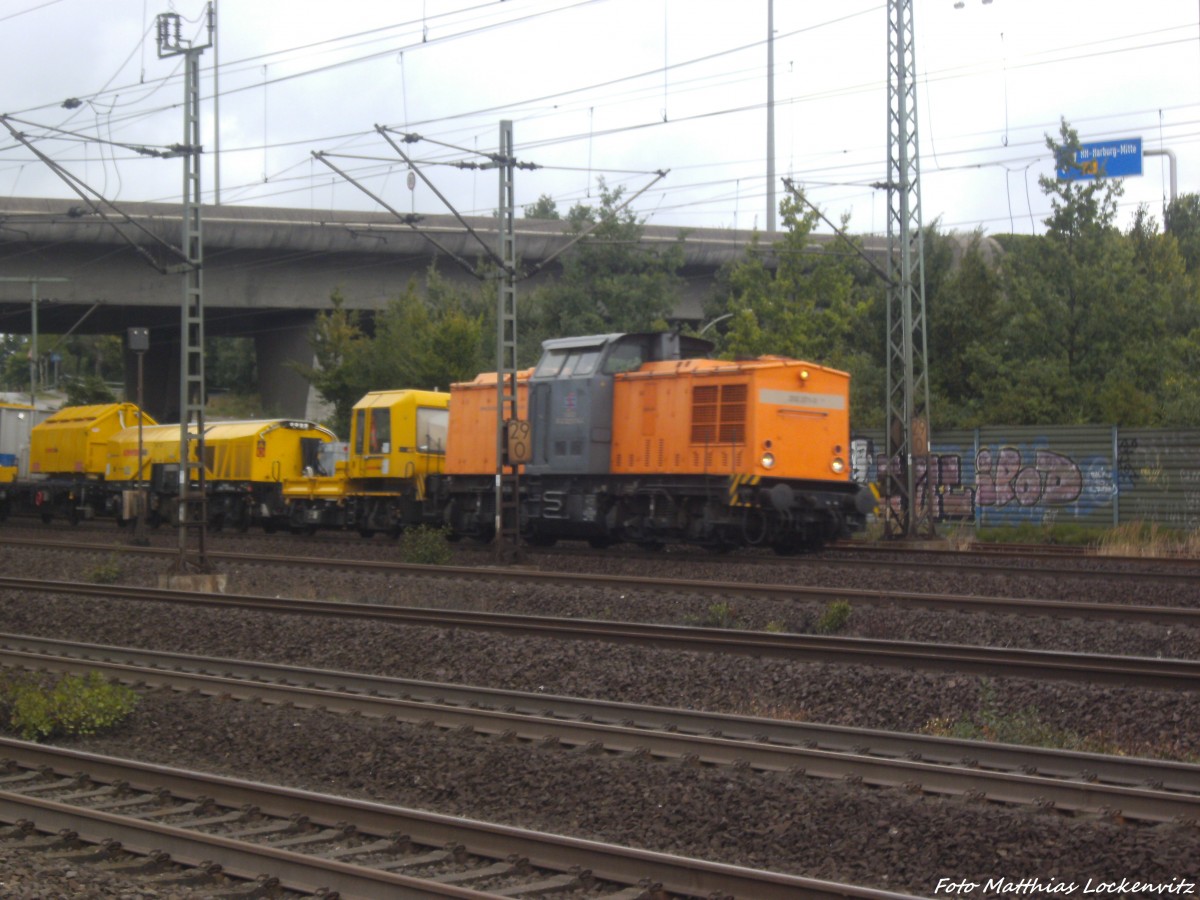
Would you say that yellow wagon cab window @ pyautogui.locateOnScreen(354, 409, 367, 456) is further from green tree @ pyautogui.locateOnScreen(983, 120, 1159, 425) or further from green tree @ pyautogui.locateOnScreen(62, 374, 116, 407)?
green tree @ pyautogui.locateOnScreen(62, 374, 116, 407)

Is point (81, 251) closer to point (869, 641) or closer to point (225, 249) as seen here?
point (225, 249)

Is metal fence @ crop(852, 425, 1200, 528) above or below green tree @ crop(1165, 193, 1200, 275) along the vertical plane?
below

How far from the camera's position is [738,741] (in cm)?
829

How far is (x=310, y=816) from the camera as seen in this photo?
23.4 ft

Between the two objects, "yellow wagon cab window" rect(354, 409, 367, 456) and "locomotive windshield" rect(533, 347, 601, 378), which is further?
"yellow wagon cab window" rect(354, 409, 367, 456)

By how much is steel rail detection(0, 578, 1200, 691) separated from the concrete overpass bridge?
2376 centimetres

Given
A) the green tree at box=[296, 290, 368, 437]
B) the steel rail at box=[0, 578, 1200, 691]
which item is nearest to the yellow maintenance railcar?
the green tree at box=[296, 290, 368, 437]

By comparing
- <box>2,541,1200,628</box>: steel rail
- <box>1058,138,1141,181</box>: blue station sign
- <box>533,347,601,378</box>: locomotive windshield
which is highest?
<box>1058,138,1141,181</box>: blue station sign

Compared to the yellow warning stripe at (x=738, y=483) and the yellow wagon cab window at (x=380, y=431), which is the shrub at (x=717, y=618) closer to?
the yellow warning stripe at (x=738, y=483)

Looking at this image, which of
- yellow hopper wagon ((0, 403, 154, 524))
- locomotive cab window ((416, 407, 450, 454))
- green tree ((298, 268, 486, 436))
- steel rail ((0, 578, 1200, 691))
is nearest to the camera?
steel rail ((0, 578, 1200, 691))

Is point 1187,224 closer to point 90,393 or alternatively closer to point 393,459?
point 393,459

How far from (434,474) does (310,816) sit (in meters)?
18.5

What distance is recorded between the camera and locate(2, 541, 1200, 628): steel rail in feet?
43.2

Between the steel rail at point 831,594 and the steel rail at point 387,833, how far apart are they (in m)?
8.52
